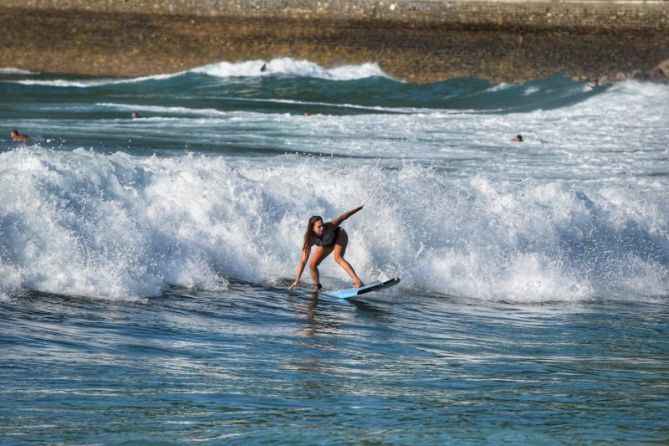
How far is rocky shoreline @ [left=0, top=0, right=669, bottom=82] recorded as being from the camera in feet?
A: 130

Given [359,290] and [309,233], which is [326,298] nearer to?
[359,290]

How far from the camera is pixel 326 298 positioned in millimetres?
11562

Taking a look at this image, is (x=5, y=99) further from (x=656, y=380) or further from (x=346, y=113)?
(x=656, y=380)

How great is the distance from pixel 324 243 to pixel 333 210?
227 centimetres

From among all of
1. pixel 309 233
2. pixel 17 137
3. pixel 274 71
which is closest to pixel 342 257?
pixel 309 233

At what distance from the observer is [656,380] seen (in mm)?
8227

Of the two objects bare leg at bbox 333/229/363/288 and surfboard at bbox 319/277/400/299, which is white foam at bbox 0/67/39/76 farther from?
surfboard at bbox 319/277/400/299

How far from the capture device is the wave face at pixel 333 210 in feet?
37.3

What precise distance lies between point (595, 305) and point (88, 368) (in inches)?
230

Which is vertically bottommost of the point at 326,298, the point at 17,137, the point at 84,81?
the point at 326,298

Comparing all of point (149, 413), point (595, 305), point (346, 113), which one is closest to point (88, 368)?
point (149, 413)

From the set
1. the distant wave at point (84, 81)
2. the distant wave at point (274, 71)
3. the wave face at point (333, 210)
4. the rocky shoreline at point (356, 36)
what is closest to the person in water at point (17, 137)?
the wave face at point (333, 210)

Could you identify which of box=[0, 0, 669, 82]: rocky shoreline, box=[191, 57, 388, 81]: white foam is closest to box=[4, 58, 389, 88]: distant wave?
box=[191, 57, 388, 81]: white foam

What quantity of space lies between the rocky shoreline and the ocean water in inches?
691
